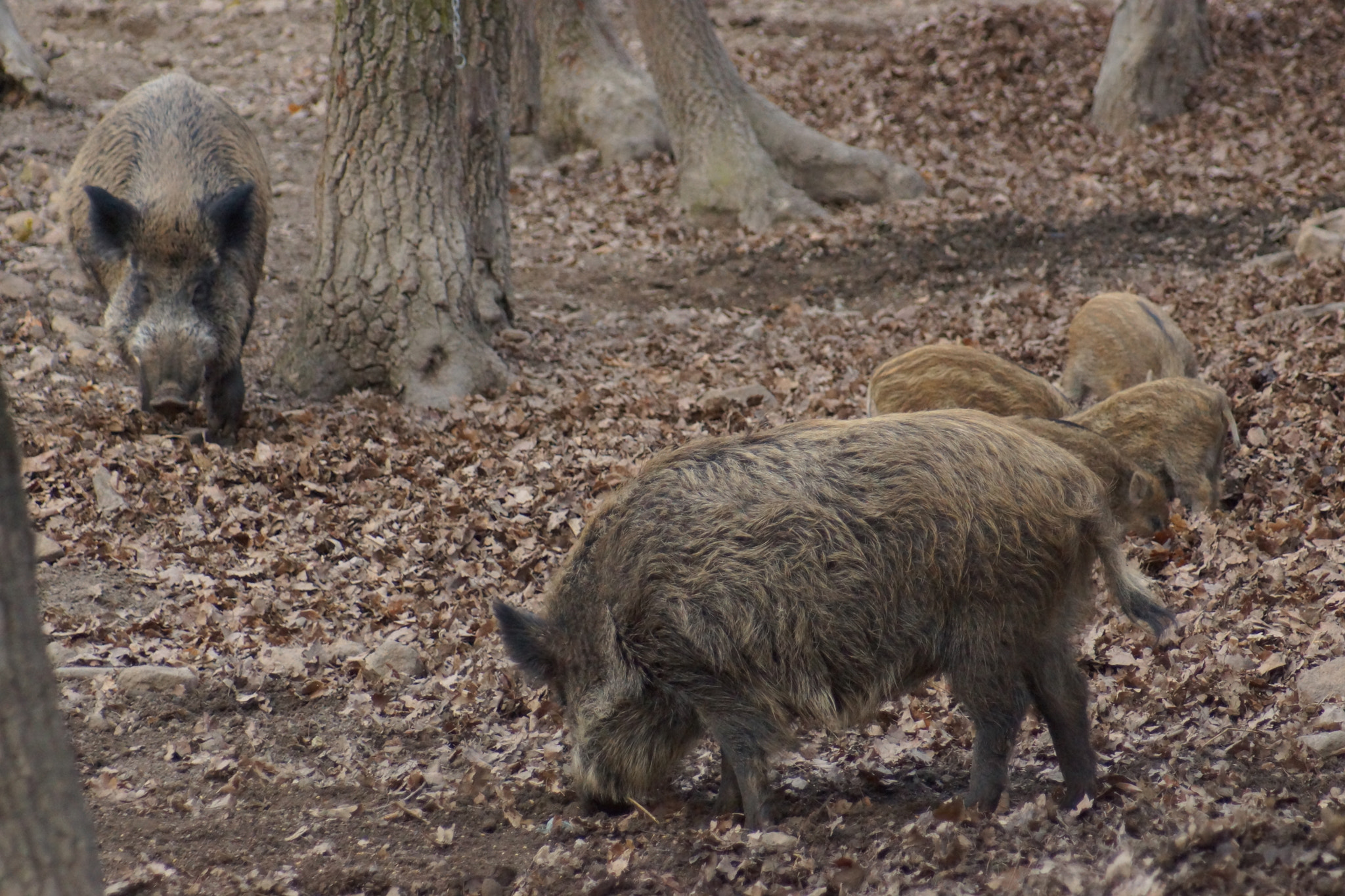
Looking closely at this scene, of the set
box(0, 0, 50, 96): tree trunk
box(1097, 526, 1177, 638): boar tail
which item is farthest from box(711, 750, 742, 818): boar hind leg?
box(0, 0, 50, 96): tree trunk

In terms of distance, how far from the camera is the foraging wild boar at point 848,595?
11.7ft

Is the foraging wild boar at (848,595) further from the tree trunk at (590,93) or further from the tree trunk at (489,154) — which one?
the tree trunk at (590,93)

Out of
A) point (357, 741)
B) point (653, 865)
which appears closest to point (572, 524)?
point (357, 741)

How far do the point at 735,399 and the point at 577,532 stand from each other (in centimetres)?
185

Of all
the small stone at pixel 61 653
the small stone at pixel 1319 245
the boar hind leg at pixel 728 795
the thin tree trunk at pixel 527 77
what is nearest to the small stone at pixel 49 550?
the small stone at pixel 61 653

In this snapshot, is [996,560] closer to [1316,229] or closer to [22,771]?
[22,771]

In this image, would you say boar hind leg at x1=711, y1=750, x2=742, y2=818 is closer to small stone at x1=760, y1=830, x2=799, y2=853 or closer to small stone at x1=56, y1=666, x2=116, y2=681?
small stone at x1=760, y1=830, x2=799, y2=853

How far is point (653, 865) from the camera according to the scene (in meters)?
3.44

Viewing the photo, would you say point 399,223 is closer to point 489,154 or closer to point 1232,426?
point 489,154

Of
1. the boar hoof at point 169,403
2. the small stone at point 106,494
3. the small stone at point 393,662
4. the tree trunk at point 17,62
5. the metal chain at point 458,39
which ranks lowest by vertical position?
the small stone at point 393,662

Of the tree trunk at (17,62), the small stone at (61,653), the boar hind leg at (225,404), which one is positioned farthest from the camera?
the tree trunk at (17,62)

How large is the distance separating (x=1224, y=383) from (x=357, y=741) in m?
5.31

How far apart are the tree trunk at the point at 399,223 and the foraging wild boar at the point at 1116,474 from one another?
3.94 meters

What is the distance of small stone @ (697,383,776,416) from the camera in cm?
714
